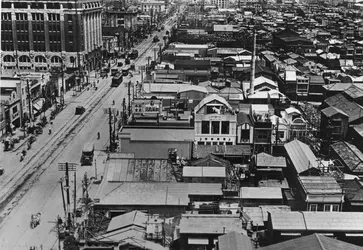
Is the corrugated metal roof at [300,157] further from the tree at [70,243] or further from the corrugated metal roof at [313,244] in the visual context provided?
the tree at [70,243]

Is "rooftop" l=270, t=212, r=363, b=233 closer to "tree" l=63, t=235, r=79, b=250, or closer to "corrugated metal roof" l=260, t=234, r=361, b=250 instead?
"corrugated metal roof" l=260, t=234, r=361, b=250

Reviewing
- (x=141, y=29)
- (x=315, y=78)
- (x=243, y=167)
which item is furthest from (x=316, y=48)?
(x=243, y=167)

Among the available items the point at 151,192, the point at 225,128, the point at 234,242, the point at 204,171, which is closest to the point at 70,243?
the point at 151,192

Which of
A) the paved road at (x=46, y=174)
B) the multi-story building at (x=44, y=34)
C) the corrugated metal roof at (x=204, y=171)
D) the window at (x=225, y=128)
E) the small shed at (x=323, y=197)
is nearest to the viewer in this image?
the paved road at (x=46, y=174)

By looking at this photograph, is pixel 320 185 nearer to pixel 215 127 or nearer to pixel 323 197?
pixel 323 197

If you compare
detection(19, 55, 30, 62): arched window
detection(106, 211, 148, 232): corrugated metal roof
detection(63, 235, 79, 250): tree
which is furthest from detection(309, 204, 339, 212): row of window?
detection(19, 55, 30, 62): arched window

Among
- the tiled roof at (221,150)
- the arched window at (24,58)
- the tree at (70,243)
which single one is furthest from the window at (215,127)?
the arched window at (24,58)
